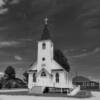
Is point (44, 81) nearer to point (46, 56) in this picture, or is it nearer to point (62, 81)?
point (62, 81)

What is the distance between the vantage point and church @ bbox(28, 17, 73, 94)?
34.6 m

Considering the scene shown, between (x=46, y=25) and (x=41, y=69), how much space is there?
924 cm

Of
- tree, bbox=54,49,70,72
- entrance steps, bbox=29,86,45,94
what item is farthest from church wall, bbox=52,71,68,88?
tree, bbox=54,49,70,72

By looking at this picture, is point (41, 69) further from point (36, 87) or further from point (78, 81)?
point (78, 81)

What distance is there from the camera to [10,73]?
60.8 metres

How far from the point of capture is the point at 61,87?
3431 centimetres

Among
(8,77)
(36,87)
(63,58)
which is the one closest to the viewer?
(36,87)

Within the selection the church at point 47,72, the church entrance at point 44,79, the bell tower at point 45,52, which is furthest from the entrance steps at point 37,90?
the bell tower at point 45,52

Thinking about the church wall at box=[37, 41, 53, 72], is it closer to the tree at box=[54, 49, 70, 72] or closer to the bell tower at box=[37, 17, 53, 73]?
the bell tower at box=[37, 17, 53, 73]

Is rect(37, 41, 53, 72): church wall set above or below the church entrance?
above

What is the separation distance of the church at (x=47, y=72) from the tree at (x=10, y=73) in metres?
25.3

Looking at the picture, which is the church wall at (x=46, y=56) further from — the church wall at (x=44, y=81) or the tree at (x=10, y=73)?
the tree at (x=10, y=73)

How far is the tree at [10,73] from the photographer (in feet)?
200

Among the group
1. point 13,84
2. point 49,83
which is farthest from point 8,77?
point 49,83
